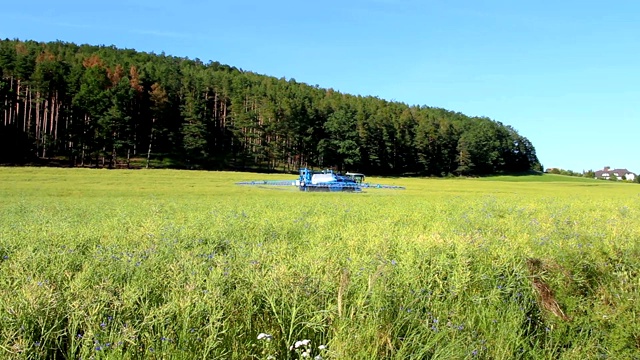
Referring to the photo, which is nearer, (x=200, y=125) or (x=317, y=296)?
(x=317, y=296)

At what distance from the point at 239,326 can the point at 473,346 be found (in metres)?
2.50

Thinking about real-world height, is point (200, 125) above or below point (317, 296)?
above

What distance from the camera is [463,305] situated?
5.62 metres

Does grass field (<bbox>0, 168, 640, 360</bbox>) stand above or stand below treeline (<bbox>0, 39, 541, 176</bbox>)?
below

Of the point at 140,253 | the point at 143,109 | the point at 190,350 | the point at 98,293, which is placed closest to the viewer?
the point at 190,350

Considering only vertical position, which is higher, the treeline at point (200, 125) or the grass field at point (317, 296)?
the treeline at point (200, 125)

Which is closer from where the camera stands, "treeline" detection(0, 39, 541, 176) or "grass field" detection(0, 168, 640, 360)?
"grass field" detection(0, 168, 640, 360)

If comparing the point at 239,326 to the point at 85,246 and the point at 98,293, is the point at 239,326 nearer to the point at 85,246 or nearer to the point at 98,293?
the point at 98,293

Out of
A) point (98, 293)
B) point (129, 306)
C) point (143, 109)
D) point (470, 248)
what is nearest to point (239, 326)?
point (129, 306)

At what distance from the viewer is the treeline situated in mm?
71625

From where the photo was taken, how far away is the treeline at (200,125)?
71.6 meters

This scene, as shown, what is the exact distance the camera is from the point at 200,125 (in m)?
82.4

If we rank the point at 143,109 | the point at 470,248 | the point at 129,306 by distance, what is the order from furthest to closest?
the point at 143,109 → the point at 470,248 → the point at 129,306

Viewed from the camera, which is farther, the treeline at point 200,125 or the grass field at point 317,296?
the treeline at point 200,125
